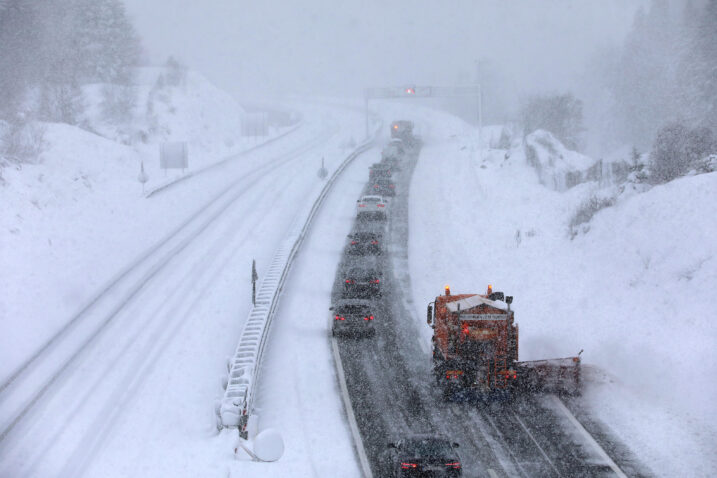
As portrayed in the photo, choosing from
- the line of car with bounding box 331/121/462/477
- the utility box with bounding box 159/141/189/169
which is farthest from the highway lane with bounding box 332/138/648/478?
the utility box with bounding box 159/141/189/169

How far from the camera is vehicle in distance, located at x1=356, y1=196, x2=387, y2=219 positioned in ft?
130

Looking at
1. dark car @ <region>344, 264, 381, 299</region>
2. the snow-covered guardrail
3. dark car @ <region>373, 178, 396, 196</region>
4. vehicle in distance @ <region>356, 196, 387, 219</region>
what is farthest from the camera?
dark car @ <region>373, 178, 396, 196</region>

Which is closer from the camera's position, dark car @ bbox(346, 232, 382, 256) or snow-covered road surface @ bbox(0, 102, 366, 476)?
snow-covered road surface @ bbox(0, 102, 366, 476)

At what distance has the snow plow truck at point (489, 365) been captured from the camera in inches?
739

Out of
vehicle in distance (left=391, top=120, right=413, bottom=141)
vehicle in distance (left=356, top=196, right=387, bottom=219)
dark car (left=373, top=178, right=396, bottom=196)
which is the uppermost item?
vehicle in distance (left=391, top=120, right=413, bottom=141)

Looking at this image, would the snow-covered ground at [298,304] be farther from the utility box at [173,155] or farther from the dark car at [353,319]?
the utility box at [173,155]

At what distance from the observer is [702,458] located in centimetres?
1542

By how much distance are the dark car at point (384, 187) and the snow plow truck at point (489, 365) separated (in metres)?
24.8

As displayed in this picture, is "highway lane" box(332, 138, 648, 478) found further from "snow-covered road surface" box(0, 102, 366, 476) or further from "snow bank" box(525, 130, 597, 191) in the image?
"snow bank" box(525, 130, 597, 191)

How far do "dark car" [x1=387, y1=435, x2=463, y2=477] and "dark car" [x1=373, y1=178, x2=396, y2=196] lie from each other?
98.1 ft

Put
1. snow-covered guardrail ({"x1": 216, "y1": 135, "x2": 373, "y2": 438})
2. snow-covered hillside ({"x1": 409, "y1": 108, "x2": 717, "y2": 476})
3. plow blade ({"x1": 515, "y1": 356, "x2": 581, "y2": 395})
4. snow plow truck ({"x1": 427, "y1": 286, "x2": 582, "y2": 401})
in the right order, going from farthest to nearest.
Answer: plow blade ({"x1": 515, "y1": 356, "x2": 581, "y2": 395}), snow plow truck ({"x1": 427, "y1": 286, "x2": 582, "y2": 401}), snow-covered hillside ({"x1": 409, "y1": 108, "x2": 717, "y2": 476}), snow-covered guardrail ({"x1": 216, "y1": 135, "x2": 373, "y2": 438})

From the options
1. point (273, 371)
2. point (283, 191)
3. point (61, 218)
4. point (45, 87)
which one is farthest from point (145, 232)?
point (45, 87)

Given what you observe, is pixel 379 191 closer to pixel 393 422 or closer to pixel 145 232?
pixel 145 232

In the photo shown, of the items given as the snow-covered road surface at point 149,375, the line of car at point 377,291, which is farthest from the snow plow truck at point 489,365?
the snow-covered road surface at point 149,375
